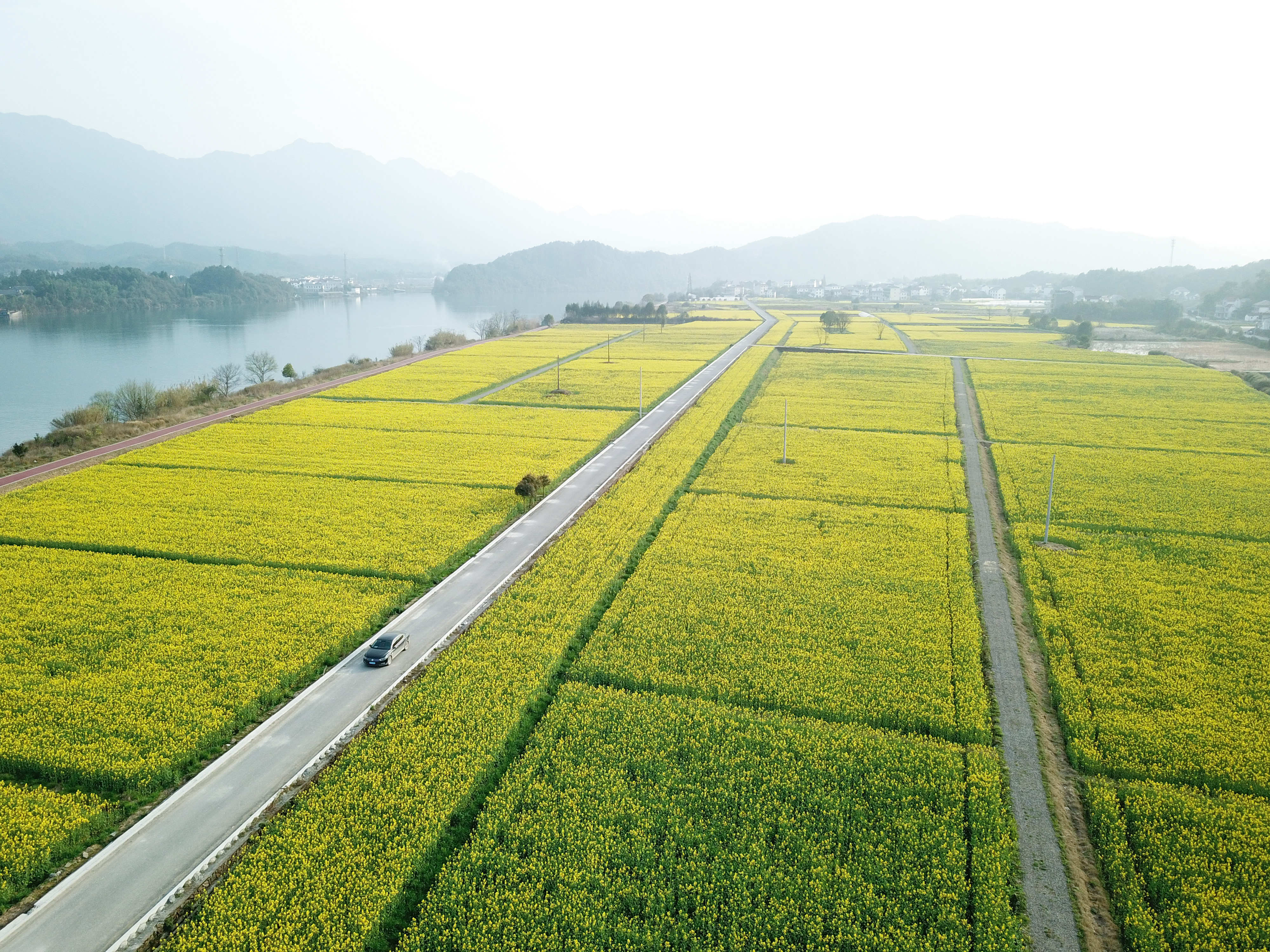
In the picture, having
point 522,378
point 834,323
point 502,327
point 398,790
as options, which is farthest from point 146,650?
point 834,323

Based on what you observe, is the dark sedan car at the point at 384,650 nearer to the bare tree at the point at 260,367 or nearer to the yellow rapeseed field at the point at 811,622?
the yellow rapeseed field at the point at 811,622

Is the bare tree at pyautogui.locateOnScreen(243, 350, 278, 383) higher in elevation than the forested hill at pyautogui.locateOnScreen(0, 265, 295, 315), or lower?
lower

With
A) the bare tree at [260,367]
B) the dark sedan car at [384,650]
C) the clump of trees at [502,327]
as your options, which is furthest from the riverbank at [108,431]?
the clump of trees at [502,327]

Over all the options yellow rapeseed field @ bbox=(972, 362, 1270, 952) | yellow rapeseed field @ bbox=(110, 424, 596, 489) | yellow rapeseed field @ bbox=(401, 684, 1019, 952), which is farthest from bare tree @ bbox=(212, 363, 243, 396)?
yellow rapeseed field @ bbox=(972, 362, 1270, 952)

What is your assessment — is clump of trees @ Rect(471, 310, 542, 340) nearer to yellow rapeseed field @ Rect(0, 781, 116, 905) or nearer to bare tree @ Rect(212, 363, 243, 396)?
bare tree @ Rect(212, 363, 243, 396)

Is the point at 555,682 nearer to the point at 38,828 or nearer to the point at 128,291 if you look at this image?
the point at 38,828

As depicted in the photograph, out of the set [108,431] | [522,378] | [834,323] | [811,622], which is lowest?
[811,622]
